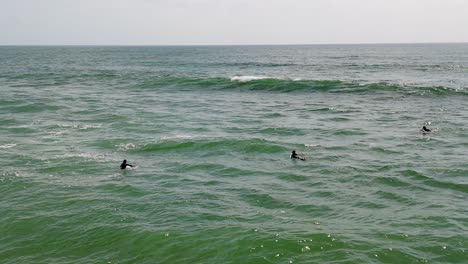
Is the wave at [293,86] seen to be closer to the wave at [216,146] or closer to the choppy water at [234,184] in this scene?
the choppy water at [234,184]

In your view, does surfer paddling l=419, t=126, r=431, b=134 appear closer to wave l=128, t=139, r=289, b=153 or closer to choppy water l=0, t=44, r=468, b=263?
choppy water l=0, t=44, r=468, b=263

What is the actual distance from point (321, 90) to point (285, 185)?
3886 centimetres

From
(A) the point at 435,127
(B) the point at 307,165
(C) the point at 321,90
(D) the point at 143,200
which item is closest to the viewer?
(D) the point at 143,200

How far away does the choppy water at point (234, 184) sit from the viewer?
1566 centimetres

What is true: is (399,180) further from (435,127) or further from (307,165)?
(435,127)

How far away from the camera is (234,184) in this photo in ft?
73.6

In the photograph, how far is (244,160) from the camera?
Answer: 2694 cm

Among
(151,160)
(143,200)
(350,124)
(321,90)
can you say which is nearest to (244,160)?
(151,160)

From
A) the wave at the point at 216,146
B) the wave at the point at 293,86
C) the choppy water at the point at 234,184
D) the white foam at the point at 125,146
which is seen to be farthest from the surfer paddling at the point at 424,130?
the white foam at the point at 125,146

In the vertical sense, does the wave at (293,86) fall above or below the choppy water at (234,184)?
above

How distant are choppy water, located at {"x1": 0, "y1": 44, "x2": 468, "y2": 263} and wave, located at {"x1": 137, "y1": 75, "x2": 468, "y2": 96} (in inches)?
371

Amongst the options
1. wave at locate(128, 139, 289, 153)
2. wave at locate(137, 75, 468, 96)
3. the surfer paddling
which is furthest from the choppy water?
wave at locate(137, 75, 468, 96)

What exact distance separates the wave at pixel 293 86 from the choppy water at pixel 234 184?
9.42 metres

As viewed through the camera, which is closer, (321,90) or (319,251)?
(319,251)
